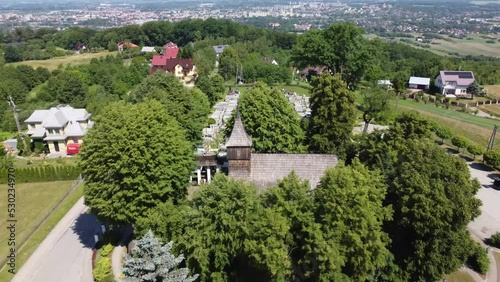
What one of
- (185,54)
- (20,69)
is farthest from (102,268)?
(185,54)

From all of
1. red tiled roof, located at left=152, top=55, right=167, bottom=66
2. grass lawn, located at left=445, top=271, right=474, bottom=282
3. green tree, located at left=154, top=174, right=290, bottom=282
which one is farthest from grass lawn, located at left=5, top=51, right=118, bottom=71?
grass lawn, located at left=445, top=271, right=474, bottom=282

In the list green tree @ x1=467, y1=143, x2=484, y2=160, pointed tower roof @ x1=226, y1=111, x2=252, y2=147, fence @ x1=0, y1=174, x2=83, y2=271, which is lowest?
→ fence @ x1=0, y1=174, x2=83, y2=271

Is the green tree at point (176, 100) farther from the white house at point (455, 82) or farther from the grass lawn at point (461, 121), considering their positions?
the white house at point (455, 82)

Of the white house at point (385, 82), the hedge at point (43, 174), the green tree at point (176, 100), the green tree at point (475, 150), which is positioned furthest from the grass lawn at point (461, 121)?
the hedge at point (43, 174)

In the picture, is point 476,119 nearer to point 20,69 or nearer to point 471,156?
point 471,156

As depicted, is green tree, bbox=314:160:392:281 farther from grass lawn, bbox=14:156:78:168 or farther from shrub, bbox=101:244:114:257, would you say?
grass lawn, bbox=14:156:78:168
